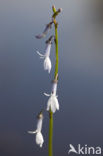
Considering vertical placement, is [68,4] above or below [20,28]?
above

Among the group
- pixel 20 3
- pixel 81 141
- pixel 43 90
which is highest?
pixel 20 3

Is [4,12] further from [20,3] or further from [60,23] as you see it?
[60,23]

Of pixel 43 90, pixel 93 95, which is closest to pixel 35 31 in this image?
pixel 43 90

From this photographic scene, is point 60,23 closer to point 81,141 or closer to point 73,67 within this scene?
point 73,67

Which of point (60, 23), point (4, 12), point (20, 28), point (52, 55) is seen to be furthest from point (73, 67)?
point (4, 12)

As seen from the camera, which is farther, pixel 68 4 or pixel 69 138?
pixel 69 138

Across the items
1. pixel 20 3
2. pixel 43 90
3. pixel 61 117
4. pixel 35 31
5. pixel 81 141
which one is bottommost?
pixel 81 141

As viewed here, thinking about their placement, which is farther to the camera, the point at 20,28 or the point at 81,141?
the point at 81,141

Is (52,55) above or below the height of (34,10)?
below

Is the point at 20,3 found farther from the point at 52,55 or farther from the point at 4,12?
the point at 52,55
